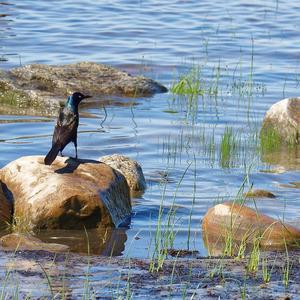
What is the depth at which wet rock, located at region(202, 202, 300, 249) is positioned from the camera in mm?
7336

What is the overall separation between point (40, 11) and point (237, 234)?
13.3 meters

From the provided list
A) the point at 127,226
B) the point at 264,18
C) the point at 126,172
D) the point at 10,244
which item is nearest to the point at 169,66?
the point at 264,18

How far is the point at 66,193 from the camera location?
7.62m

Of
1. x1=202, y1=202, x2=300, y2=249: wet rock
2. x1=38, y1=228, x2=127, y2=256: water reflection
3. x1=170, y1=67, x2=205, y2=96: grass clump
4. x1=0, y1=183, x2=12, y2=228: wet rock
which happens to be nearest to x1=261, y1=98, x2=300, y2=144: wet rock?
x1=170, y1=67, x2=205, y2=96: grass clump

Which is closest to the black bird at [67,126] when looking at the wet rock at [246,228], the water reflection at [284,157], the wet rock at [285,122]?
the wet rock at [246,228]

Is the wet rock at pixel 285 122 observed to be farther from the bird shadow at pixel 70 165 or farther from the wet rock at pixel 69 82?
the bird shadow at pixel 70 165

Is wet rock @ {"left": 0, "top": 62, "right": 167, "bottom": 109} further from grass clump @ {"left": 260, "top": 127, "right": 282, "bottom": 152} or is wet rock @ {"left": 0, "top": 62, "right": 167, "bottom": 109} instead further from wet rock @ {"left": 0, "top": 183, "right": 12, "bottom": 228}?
wet rock @ {"left": 0, "top": 183, "right": 12, "bottom": 228}

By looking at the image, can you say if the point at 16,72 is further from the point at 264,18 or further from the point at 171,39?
the point at 264,18

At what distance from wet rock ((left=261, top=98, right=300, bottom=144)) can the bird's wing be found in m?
2.97

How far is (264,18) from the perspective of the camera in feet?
63.2

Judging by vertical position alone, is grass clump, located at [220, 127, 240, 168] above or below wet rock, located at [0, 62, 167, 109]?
below

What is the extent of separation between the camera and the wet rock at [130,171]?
30.1 feet

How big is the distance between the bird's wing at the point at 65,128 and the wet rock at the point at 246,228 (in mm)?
1529

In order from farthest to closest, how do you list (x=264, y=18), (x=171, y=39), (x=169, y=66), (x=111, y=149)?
(x=264, y=18), (x=171, y=39), (x=169, y=66), (x=111, y=149)
